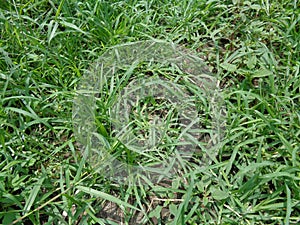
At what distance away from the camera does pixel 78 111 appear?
1782 millimetres

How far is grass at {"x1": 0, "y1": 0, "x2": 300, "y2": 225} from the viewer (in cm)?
156

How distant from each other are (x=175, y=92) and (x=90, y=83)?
0.37m

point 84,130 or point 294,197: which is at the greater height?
point 84,130

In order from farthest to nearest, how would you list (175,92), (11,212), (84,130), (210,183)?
(175,92) → (84,130) → (210,183) → (11,212)

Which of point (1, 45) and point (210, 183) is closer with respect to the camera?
point (210, 183)

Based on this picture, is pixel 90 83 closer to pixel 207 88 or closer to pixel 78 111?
pixel 78 111

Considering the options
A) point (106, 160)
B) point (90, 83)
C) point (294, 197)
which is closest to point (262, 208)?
point (294, 197)

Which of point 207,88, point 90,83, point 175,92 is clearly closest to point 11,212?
point 90,83

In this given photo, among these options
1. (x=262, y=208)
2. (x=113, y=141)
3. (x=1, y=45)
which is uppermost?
(x=1, y=45)

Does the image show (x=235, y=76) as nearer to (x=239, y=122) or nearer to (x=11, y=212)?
(x=239, y=122)

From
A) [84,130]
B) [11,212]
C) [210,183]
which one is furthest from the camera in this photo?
[84,130]

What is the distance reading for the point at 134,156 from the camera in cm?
167

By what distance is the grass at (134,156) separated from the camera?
156cm

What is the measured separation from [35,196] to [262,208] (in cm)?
80
